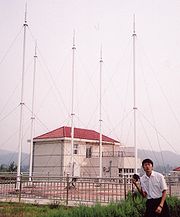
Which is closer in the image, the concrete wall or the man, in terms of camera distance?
the man

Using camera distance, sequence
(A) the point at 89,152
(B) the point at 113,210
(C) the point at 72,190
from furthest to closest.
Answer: (A) the point at 89,152 → (C) the point at 72,190 → (B) the point at 113,210

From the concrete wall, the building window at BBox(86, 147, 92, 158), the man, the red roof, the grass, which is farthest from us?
the building window at BBox(86, 147, 92, 158)

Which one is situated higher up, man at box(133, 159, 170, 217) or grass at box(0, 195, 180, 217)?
man at box(133, 159, 170, 217)

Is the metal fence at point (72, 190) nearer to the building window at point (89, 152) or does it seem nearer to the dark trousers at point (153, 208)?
the dark trousers at point (153, 208)

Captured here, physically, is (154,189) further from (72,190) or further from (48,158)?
(48,158)

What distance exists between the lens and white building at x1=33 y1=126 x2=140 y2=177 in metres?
35.2

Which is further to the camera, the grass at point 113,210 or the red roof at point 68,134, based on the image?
the red roof at point 68,134

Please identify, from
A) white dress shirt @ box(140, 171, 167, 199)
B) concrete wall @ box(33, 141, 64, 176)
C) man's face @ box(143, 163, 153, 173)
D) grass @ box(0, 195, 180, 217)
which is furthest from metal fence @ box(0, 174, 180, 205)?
concrete wall @ box(33, 141, 64, 176)

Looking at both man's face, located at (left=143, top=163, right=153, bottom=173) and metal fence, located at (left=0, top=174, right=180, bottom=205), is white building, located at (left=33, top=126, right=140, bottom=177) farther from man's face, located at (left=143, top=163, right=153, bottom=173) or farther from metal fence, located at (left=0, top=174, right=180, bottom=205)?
man's face, located at (left=143, top=163, right=153, bottom=173)

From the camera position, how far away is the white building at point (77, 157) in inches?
1388

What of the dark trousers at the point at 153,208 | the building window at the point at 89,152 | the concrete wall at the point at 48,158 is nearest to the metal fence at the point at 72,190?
the dark trousers at the point at 153,208

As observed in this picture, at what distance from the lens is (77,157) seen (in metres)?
36.7

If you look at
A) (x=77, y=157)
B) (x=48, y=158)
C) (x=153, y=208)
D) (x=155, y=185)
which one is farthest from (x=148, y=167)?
(x=48, y=158)

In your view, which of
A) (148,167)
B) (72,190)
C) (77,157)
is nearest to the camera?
(148,167)
